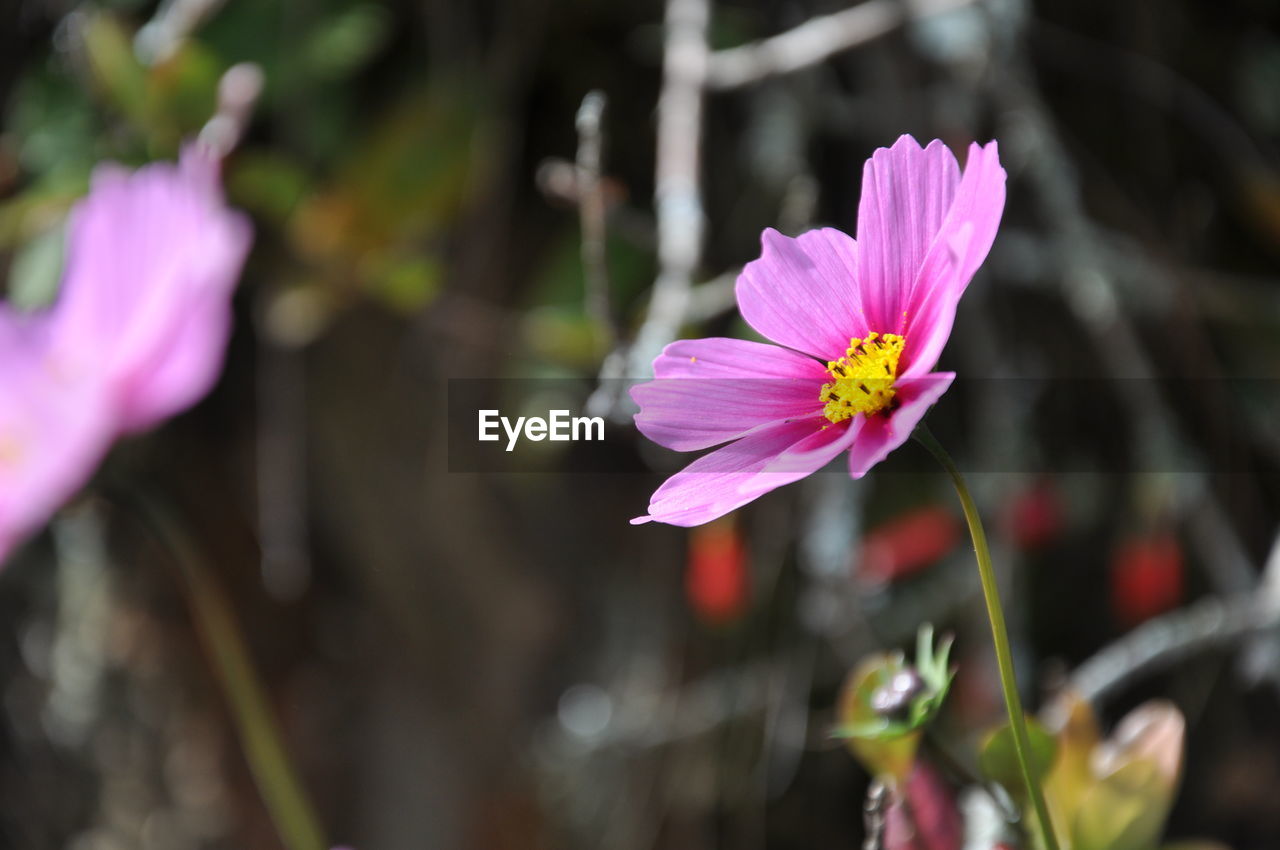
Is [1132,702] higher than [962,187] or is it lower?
lower

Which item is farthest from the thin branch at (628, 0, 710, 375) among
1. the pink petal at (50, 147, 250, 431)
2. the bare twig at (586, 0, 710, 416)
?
the pink petal at (50, 147, 250, 431)

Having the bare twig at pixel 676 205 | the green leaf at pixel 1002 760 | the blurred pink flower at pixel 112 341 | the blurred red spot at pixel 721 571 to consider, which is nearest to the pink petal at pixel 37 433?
the blurred pink flower at pixel 112 341

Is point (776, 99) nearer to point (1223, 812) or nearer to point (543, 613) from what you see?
point (543, 613)

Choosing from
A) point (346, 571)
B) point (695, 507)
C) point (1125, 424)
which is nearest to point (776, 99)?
point (1125, 424)

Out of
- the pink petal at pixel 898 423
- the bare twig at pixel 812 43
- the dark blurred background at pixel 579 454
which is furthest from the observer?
the dark blurred background at pixel 579 454

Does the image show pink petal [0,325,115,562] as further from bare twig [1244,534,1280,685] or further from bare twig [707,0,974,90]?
bare twig [1244,534,1280,685]

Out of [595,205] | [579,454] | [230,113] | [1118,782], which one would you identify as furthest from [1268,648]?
[230,113]

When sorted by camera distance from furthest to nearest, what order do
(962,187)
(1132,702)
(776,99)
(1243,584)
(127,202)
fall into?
(1132,702) < (776,99) < (1243,584) < (127,202) < (962,187)

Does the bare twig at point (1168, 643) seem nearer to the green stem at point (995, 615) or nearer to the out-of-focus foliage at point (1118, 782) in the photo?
the out-of-focus foliage at point (1118, 782)
